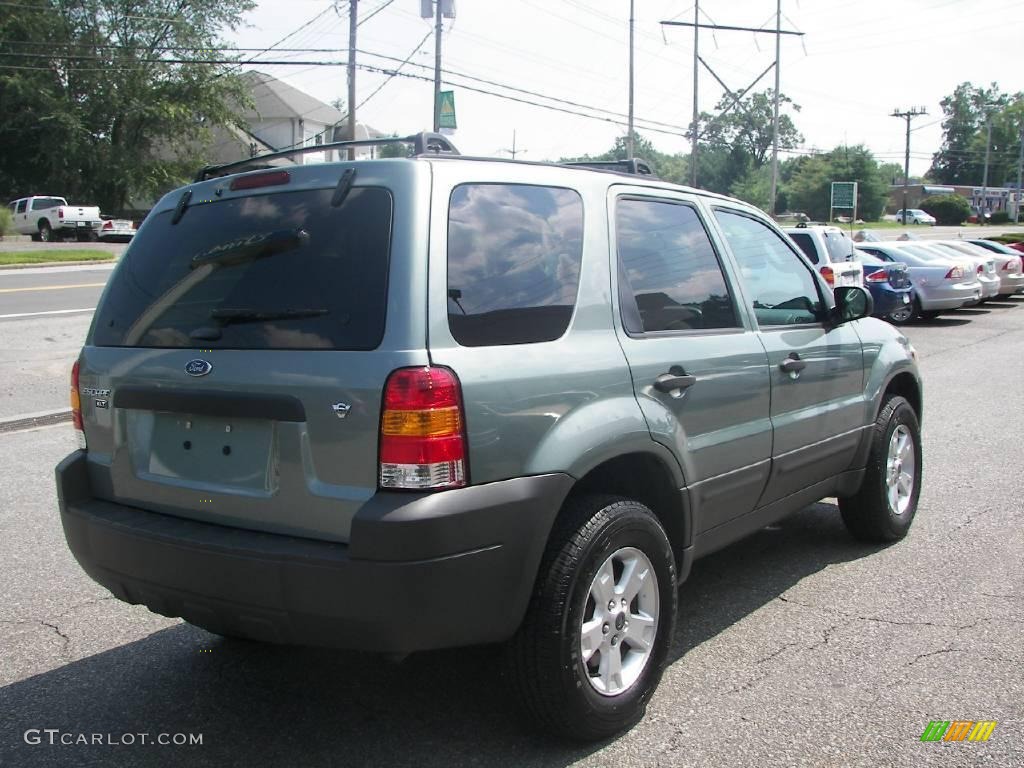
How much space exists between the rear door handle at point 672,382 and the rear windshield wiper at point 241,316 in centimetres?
123

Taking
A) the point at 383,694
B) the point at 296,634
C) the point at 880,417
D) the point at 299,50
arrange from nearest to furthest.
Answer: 1. the point at 296,634
2. the point at 383,694
3. the point at 880,417
4. the point at 299,50

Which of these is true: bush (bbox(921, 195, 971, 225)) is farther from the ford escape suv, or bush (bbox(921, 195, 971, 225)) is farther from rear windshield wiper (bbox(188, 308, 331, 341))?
rear windshield wiper (bbox(188, 308, 331, 341))

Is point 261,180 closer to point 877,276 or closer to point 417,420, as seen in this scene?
point 417,420

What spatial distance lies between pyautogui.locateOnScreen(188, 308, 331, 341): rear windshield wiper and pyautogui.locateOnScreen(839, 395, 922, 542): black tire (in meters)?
3.26

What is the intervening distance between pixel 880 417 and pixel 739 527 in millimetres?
1480

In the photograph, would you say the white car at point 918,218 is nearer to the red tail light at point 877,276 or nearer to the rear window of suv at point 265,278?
the red tail light at point 877,276

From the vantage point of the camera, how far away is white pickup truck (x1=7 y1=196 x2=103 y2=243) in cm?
3944

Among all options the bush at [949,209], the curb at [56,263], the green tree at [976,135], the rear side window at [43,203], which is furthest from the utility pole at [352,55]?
the green tree at [976,135]

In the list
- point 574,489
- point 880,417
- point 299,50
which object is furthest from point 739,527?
point 299,50

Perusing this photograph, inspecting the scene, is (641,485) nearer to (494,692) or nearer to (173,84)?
(494,692)

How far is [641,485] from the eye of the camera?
3576 mm

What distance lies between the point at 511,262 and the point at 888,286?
→ 1732 cm

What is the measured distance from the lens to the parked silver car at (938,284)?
19.4m

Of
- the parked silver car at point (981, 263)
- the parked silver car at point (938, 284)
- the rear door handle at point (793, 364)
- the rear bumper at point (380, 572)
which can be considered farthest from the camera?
the parked silver car at point (981, 263)
